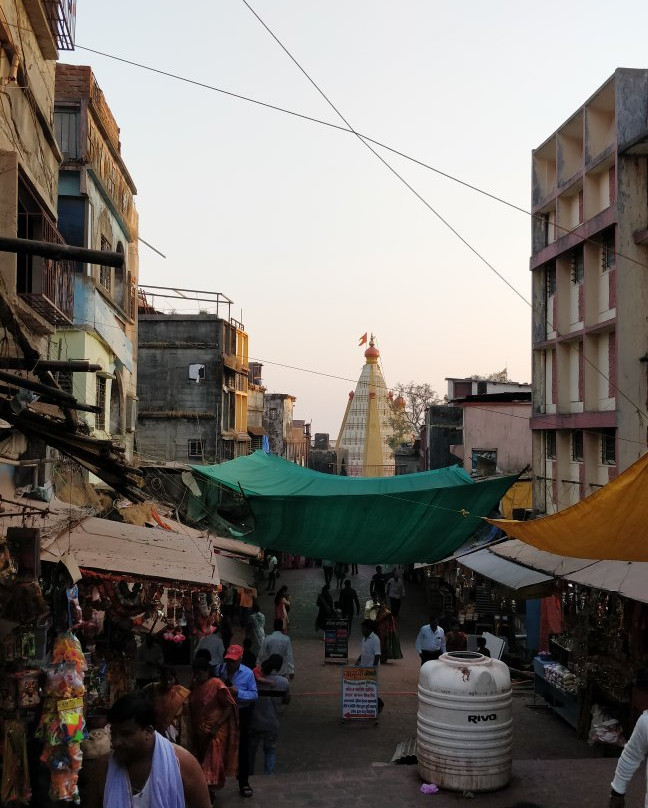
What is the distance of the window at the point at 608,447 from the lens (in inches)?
637

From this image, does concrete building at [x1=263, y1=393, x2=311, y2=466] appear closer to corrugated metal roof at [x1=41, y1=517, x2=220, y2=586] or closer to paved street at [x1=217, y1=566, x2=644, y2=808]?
paved street at [x1=217, y1=566, x2=644, y2=808]

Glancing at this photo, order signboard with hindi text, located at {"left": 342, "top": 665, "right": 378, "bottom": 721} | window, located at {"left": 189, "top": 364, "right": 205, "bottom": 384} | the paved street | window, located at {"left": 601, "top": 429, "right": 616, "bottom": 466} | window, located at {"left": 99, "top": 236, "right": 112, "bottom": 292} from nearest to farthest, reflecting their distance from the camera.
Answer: the paved street, signboard with hindi text, located at {"left": 342, "top": 665, "right": 378, "bottom": 721}, window, located at {"left": 601, "top": 429, "right": 616, "bottom": 466}, window, located at {"left": 99, "top": 236, "right": 112, "bottom": 292}, window, located at {"left": 189, "top": 364, "right": 205, "bottom": 384}

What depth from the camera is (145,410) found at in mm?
32562

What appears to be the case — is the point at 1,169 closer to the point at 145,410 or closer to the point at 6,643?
the point at 6,643

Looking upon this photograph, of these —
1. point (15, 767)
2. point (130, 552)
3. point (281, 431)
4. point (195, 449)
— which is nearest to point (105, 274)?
point (130, 552)

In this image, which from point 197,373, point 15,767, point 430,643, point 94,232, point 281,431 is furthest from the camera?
point 281,431

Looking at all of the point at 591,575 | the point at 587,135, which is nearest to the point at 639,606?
the point at 591,575

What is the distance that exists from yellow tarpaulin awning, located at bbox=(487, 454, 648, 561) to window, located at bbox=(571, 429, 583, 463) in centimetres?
944

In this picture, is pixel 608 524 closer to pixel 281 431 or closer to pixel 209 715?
pixel 209 715

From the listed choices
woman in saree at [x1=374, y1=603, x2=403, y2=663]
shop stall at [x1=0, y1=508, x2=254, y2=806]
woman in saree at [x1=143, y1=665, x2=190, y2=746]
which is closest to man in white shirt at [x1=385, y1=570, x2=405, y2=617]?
woman in saree at [x1=374, y1=603, x2=403, y2=663]

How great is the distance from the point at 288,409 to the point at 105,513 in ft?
180

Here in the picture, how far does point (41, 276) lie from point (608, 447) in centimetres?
1173

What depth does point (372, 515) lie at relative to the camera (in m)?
13.4

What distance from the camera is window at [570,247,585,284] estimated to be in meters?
17.7
